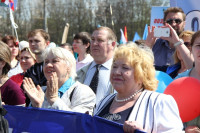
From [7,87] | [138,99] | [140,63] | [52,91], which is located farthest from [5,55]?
→ [138,99]

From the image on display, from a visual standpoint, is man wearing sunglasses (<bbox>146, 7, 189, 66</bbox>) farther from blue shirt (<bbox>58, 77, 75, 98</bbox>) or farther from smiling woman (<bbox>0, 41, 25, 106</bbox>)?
smiling woman (<bbox>0, 41, 25, 106</bbox>)

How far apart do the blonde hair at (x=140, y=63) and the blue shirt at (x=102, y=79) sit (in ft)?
4.79

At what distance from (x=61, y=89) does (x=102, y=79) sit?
37.5 inches

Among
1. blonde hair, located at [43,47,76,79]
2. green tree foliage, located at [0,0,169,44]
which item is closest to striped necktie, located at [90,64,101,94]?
blonde hair, located at [43,47,76,79]

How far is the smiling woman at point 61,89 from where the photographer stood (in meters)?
3.39

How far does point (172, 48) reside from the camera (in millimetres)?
5082

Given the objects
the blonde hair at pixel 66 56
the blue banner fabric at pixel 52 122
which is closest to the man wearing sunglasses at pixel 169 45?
the blonde hair at pixel 66 56

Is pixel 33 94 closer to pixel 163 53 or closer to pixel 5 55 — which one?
pixel 5 55

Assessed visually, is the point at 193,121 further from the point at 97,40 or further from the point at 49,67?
the point at 97,40

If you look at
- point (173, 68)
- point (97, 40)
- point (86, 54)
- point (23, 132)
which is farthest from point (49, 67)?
point (86, 54)

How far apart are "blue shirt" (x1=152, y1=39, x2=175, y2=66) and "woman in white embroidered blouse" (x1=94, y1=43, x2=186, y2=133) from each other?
1986 millimetres

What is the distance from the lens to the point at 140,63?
9.75ft

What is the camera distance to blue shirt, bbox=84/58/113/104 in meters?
4.45

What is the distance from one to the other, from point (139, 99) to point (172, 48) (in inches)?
95.6
